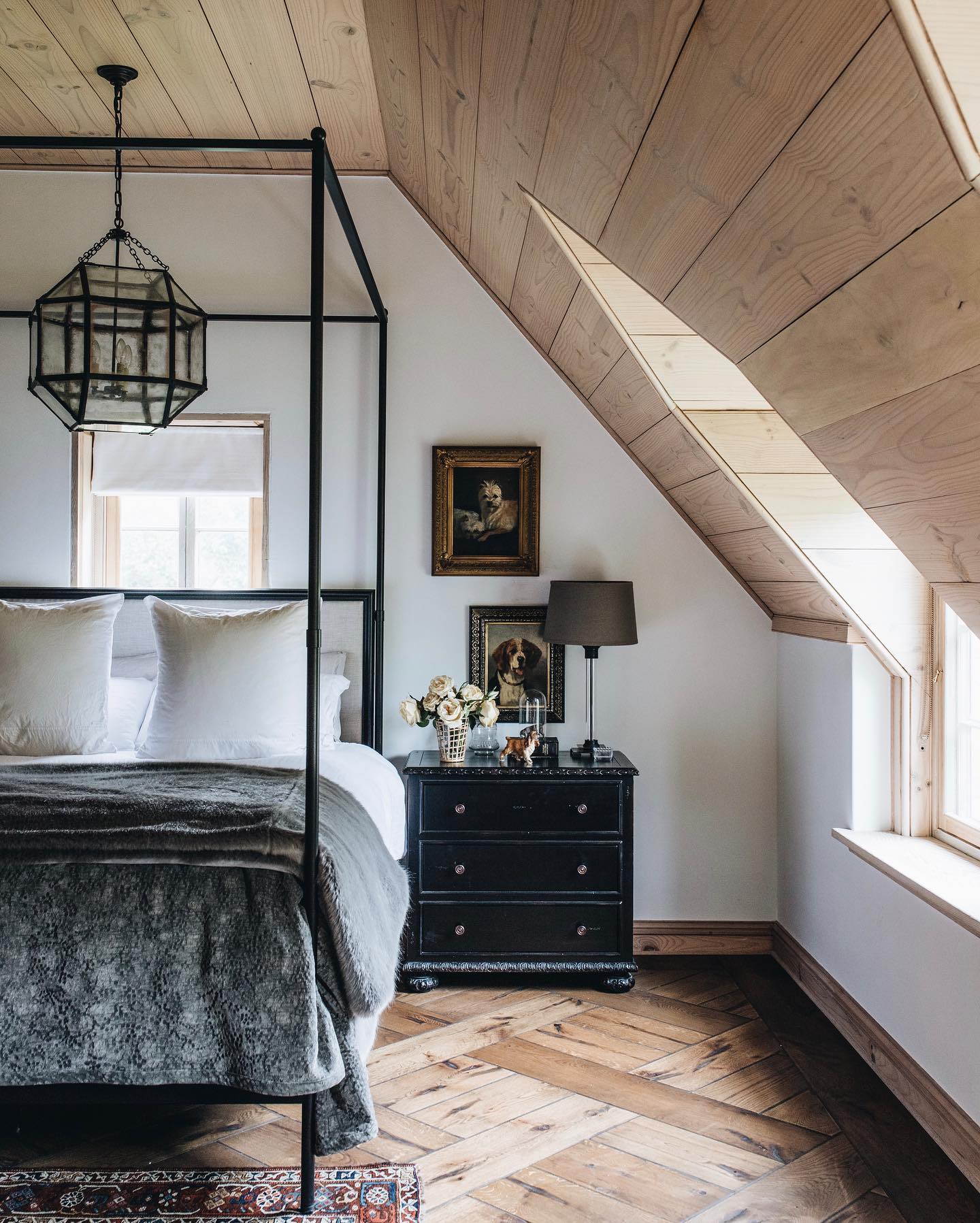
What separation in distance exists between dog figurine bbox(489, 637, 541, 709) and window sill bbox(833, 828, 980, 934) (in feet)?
4.02

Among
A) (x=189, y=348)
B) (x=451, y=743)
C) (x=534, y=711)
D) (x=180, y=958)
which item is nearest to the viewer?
(x=180, y=958)

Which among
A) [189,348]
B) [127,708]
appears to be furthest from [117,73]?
[127,708]

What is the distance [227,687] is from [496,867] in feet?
3.51

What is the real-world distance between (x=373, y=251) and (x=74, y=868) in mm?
2533

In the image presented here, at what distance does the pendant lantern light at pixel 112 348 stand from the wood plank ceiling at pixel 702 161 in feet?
2.73

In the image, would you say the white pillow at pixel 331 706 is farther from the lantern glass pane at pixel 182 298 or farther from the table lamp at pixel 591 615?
the lantern glass pane at pixel 182 298

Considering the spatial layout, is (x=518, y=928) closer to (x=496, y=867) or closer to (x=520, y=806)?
(x=496, y=867)

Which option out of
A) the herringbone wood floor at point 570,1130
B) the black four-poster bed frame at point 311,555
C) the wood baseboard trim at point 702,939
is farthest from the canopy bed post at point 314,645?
the wood baseboard trim at point 702,939

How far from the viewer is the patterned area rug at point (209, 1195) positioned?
1.87 metres

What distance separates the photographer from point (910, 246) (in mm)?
1050

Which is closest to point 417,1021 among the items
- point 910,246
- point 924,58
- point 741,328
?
point 741,328

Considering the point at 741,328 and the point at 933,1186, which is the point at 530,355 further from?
the point at 933,1186

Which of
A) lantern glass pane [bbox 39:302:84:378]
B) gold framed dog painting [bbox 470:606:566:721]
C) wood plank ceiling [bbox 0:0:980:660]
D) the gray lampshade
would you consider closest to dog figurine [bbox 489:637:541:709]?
gold framed dog painting [bbox 470:606:566:721]

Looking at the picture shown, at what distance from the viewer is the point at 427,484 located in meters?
3.47
